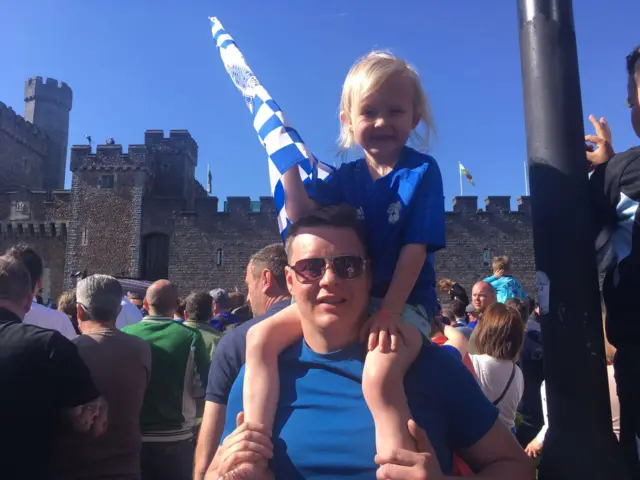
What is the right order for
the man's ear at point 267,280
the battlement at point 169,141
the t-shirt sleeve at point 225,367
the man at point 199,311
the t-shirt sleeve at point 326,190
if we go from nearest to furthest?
the t-shirt sleeve at point 326,190
the t-shirt sleeve at point 225,367
the man's ear at point 267,280
the man at point 199,311
the battlement at point 169,141

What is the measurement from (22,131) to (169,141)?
1036 cm

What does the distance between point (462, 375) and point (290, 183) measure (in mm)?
895

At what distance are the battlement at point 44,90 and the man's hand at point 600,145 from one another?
134 feet

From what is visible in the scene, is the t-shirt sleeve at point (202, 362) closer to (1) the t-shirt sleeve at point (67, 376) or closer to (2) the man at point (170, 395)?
(2) the man at point (170, 395)

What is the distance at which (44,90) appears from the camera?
122ft

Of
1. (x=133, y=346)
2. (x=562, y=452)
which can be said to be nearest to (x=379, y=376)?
(x=562, y=452)

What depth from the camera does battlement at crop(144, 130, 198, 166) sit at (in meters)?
29.0

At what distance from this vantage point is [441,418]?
1776 mm

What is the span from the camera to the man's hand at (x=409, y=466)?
5.19 ft

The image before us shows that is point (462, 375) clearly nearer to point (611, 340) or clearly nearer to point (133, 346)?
point (611, 340)

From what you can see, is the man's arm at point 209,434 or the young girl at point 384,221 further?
the man's arm at point 209,434

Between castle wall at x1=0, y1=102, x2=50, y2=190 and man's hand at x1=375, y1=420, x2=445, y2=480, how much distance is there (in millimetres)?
34662

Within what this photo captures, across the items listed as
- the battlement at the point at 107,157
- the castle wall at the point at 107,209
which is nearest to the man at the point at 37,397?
the castle wall at the point at 107,209

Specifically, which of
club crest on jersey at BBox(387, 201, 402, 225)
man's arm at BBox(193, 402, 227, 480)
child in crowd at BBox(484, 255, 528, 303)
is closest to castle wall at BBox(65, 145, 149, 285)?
child in crowd at BBox(484, 255, 528, 303)
